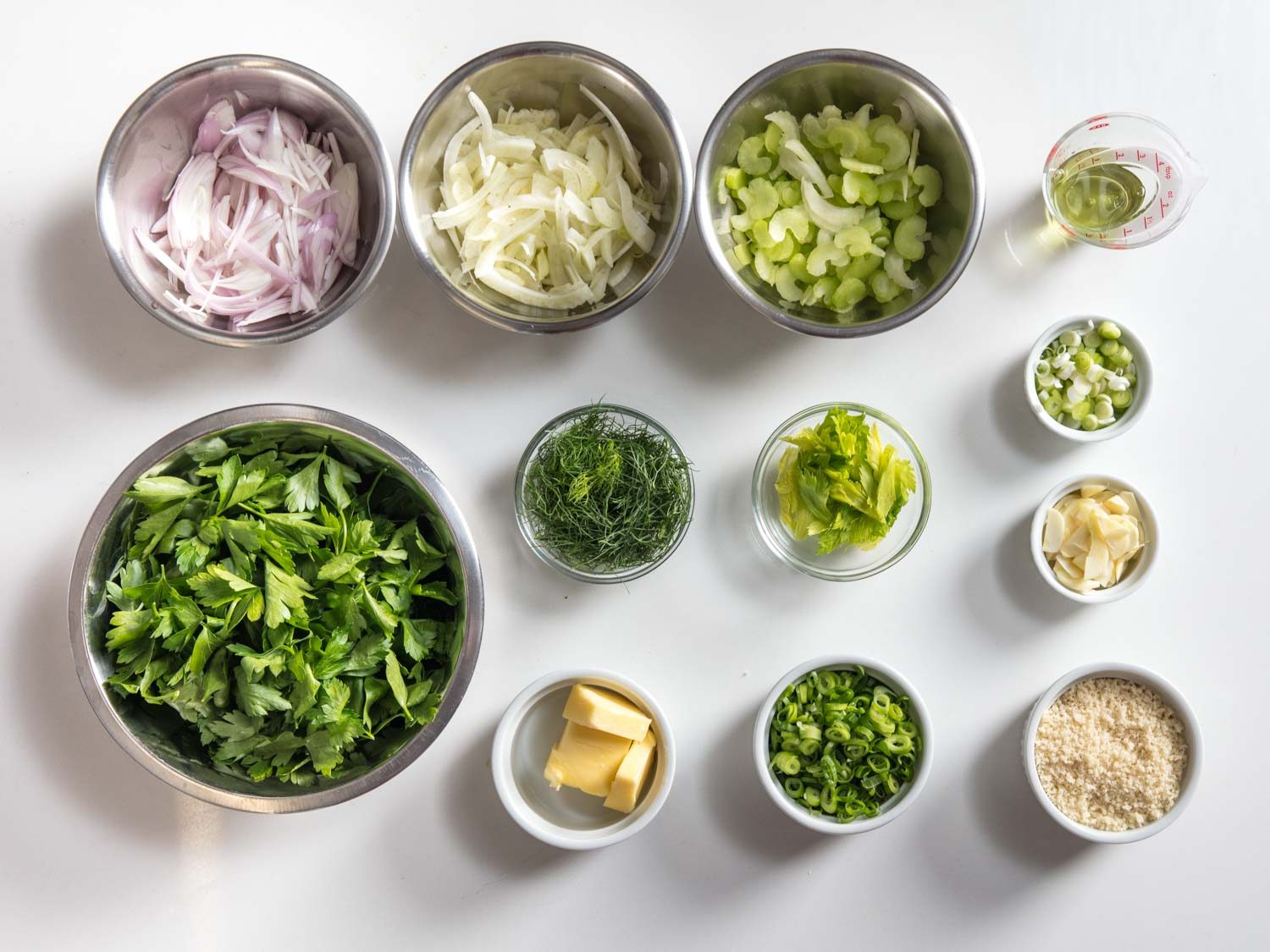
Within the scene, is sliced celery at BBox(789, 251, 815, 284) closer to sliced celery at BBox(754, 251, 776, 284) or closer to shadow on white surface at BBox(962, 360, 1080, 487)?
sliced celery at BBox(754, 251, 776, 284)

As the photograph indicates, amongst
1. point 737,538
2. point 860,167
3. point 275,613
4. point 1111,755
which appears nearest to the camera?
point 275,613

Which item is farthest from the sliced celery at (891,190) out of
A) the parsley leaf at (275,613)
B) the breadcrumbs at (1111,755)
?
the breadcrumbs at (1111,755)

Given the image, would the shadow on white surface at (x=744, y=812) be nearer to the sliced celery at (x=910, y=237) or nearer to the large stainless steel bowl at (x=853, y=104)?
the large stainless steel bowl at (x=853, y=104)

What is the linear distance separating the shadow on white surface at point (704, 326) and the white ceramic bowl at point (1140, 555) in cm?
55

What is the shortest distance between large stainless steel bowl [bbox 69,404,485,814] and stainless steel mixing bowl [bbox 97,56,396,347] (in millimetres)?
157

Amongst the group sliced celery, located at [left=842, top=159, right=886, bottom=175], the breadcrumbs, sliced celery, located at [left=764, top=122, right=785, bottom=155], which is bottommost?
the breadcrumbs

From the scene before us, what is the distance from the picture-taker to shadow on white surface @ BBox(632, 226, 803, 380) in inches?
70.9

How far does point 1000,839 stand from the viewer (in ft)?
5.98

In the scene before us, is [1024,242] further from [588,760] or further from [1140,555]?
[588,760]

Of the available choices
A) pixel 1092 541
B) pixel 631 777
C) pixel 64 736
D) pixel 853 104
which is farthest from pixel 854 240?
pixel 64 736

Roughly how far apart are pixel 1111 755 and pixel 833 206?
1.10 metres

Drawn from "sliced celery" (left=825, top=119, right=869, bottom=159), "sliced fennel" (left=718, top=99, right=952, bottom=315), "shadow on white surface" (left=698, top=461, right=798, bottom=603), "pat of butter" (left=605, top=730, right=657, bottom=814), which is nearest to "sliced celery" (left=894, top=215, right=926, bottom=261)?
"sliced fennel" (left=718, top=99, right=952, bottom=315)

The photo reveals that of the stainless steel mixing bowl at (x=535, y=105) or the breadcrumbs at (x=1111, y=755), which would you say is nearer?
the stainless steel mixing bowl at (x=535, y=105)

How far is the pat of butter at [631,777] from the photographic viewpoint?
1.65 metres
